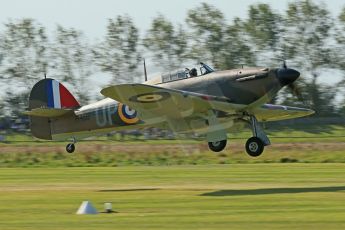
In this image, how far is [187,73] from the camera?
24812mm

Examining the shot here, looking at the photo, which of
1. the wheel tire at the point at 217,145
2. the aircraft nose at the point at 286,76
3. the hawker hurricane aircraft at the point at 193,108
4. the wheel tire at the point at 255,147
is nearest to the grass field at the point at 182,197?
the wheel tire at the point at 255,147

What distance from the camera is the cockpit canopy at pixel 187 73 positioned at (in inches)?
971

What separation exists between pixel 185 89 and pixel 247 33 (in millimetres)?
58925

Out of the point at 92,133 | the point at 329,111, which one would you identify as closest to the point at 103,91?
the point at 92,133

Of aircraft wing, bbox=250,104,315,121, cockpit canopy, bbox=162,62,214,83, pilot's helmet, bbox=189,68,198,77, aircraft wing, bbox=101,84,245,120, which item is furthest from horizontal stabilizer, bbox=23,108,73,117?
aircraft wing, bbox=250,104,315,121

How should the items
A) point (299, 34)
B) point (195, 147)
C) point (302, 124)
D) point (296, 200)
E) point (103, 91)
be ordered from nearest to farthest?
point (296, 200)
point (103, 91)
point (195, 147)
point (302, 124)
point (299, 34)

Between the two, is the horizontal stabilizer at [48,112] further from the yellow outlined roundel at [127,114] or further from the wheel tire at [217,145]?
the wheel tire at [217,145]

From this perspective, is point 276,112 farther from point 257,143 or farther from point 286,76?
point 286,76

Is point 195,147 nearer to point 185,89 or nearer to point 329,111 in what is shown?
point 185,89

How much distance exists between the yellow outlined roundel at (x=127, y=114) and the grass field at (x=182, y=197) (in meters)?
1.71

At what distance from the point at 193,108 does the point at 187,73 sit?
1200 mm

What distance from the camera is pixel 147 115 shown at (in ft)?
81.6

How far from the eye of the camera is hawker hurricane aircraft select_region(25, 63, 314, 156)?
2348 centimetres

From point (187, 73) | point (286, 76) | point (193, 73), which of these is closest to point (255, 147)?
point (286, 76)
